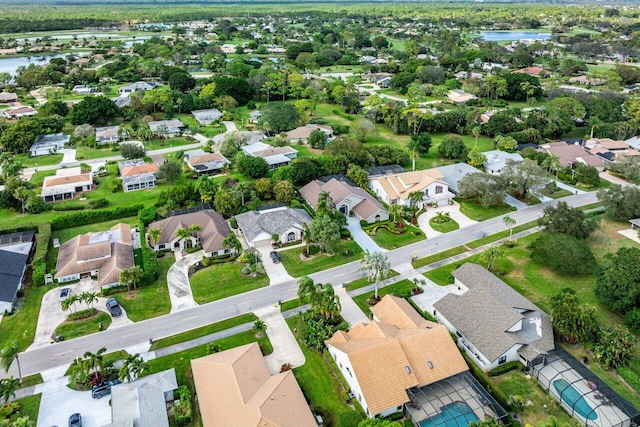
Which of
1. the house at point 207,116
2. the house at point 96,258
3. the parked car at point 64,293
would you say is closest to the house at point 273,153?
the house at point 207,116

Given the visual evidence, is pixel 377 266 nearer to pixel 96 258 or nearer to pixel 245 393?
pixel 245 393

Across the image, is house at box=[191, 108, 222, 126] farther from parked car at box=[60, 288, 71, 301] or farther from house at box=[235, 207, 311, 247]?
parked car at box=[60, 288, 71, 301]

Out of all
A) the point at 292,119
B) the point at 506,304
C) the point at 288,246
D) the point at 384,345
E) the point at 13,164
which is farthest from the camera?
the point at 292,119

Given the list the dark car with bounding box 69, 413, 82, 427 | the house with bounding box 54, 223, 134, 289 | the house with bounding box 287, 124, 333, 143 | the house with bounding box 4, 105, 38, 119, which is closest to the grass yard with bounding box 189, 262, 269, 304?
the house with bounding box 54, 223, 134, 289

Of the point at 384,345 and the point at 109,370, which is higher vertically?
the point at 384,345

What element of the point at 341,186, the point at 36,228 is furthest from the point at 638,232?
the point at 36,228

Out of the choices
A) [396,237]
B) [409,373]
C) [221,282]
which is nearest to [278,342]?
[221,282]

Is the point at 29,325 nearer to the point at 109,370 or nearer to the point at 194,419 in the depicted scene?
the point at 109,370
